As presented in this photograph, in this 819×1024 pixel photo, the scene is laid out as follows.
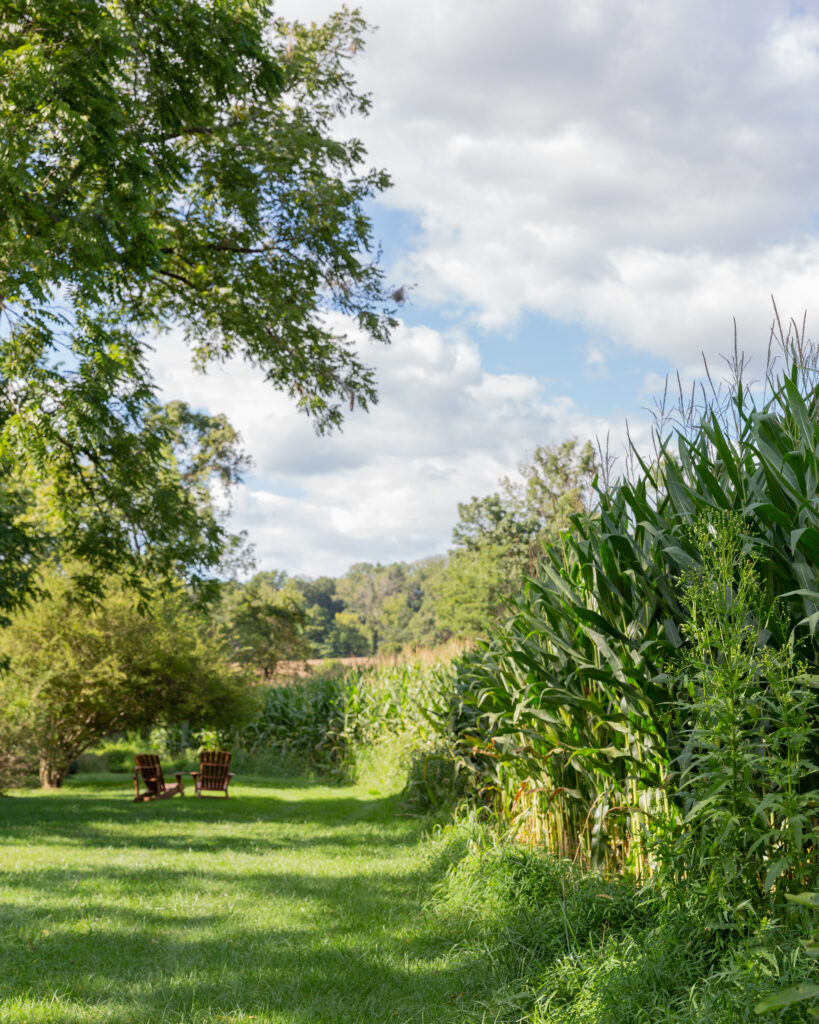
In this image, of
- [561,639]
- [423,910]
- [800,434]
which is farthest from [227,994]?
[800,434]

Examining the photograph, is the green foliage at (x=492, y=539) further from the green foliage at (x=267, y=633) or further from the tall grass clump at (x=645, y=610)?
the tall grass clump at (x=645, y=610)

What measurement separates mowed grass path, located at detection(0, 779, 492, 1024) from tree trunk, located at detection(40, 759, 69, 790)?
22.6 feet

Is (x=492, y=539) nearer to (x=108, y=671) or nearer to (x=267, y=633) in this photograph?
(x=267, y=633)

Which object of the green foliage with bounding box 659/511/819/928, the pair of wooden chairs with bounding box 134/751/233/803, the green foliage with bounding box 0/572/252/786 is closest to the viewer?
the green foliage with bounding box 659/511/819/928

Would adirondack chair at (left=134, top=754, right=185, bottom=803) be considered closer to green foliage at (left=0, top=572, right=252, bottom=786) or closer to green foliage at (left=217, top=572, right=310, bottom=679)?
green foliage at (left=0, top=572, right=252, bottom=786)

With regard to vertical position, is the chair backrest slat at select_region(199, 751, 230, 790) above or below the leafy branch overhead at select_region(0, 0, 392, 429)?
below

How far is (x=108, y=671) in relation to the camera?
13.8 meters

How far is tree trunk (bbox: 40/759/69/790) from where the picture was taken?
15602mm

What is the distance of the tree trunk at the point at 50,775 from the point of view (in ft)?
51.2

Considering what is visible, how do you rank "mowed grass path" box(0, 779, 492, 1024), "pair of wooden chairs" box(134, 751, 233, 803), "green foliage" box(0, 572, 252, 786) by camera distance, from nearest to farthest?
"mowed grass path" box(0, 779, 492, 1024)
"pair of wooden chairs" box(134, 751, 233, 803)
"green foliage" box(0, 572, 252, 786)

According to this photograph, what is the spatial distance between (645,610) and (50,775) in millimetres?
15315

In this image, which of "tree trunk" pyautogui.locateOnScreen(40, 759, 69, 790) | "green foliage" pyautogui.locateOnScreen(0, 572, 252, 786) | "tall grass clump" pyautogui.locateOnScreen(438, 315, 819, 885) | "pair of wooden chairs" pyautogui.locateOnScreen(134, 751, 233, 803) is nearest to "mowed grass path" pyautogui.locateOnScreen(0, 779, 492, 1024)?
"tall grass clump" pyautogui.locateOnScreen(438, 315, 819, 885)

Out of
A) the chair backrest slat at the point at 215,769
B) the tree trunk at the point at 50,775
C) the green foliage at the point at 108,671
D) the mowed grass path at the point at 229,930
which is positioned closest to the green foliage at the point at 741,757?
the mowed grass path at the point at 229,930

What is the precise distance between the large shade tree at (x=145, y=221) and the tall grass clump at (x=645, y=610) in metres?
5.51
